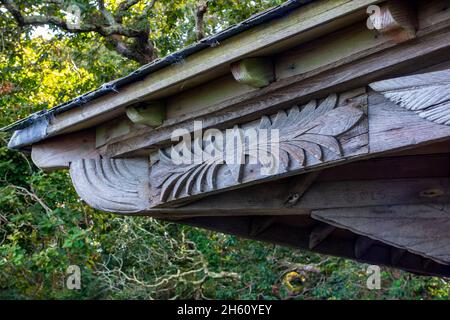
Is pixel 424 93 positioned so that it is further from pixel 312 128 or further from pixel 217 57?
pixel 217 57

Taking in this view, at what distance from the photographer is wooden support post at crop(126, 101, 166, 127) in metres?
3.26

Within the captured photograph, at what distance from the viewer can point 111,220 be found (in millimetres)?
Result: 9766

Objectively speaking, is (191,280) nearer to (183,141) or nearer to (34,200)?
(34,200)

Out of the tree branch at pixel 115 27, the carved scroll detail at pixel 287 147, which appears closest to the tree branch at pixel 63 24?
the tree branch at pixel 115 27

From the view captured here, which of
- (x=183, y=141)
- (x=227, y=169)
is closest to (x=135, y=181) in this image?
(x=183, y=141)

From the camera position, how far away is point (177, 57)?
2973 mm

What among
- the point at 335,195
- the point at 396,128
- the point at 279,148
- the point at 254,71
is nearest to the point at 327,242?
the point at 335,195

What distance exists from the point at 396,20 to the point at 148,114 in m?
1.19

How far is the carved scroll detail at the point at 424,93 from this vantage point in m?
2.31

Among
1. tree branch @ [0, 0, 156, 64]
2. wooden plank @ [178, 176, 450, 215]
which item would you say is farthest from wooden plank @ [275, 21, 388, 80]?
tree branch @ [0, 0, 156, 64]

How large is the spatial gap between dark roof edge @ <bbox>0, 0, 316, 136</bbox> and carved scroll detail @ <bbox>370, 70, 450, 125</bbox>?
384 mm

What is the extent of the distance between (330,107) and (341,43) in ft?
0.71

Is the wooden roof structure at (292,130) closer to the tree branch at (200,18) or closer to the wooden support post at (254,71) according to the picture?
the wooden support post at (254,71)

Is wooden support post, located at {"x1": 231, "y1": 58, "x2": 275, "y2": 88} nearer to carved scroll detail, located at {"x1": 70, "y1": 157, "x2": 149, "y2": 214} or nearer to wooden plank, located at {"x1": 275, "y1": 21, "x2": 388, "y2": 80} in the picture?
wooden plank, located at {"x1": 275, "y1": 21, "x2": 388, "y2": 80}
